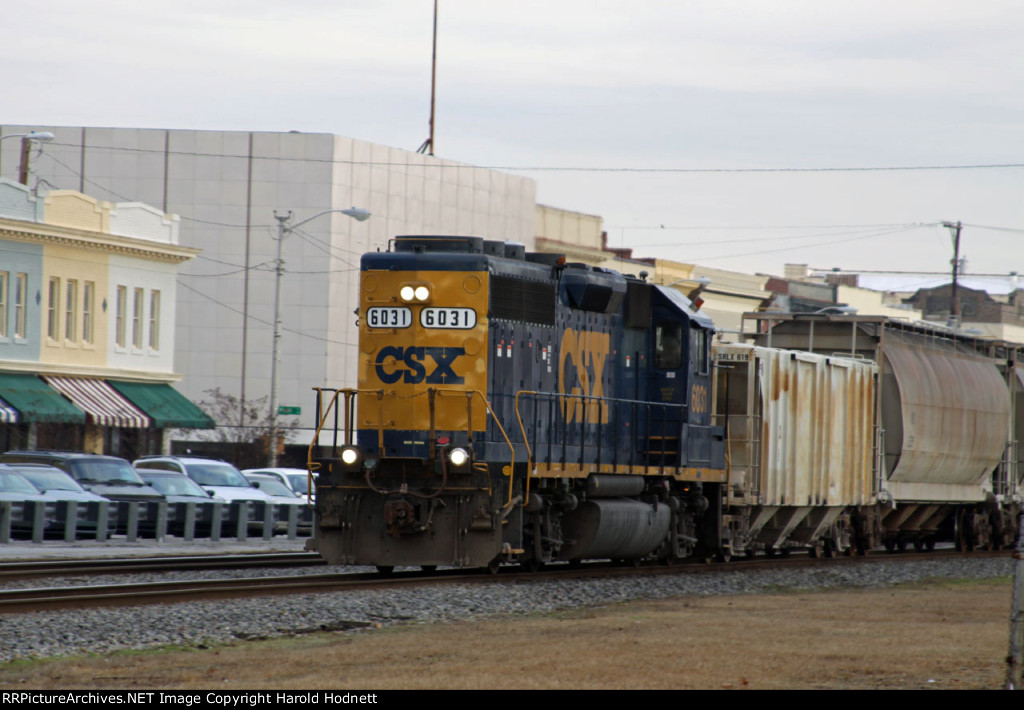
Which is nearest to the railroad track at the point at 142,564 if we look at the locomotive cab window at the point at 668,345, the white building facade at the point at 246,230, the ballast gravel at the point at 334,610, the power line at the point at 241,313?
the ballast gravel at the point at 334,610

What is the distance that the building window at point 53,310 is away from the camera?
51.4 meters

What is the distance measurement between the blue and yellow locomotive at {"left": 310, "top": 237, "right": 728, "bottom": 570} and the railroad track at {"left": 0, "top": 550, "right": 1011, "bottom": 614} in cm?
38

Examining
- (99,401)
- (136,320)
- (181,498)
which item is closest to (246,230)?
(136,320)

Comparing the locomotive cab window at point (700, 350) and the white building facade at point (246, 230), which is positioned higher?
the white building facade at point (246, 230)

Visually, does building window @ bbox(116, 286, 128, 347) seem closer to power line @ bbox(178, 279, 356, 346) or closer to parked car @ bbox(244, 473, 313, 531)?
parked car @ bbox(244, 473, 313, 531)

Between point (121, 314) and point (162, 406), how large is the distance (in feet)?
11.3

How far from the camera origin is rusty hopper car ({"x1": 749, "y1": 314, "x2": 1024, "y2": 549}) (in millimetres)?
31234

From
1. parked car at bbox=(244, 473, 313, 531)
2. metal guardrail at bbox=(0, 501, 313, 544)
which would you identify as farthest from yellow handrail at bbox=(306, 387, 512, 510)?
parked car at bbox=(244, 473, 313, 531)

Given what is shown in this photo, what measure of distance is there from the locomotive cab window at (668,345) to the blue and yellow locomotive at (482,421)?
0.98 m

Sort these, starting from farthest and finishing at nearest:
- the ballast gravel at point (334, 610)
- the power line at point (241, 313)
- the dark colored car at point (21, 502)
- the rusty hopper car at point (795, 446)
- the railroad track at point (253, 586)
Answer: the power line at point (241, 313) < the dark colored car at point (21, 502) < the rusty hopper car at point (795, 446) < the railroad track at point (253, 586) < the ballast gravel at point (334, 610)

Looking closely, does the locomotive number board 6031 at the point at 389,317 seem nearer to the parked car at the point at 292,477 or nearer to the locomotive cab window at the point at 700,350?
the locomotive cab window at the point at 700,350

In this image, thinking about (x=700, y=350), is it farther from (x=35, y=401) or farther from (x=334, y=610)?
Result: (x=35, y=401)

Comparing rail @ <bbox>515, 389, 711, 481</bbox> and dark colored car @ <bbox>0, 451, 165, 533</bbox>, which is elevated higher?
rail @ <bbox>515, 389, 711, 481</bbox>
